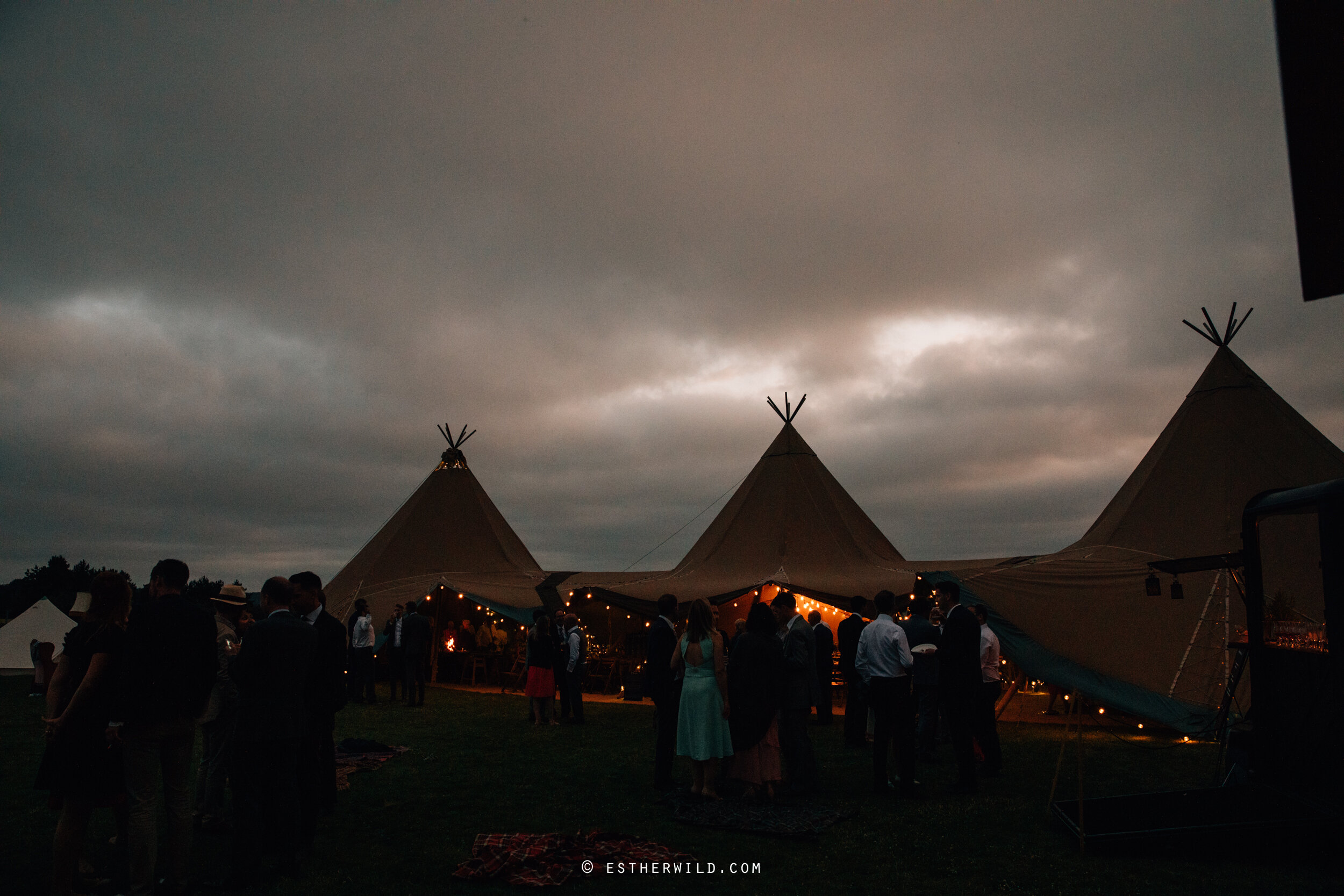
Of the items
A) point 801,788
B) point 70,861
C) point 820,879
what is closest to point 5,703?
point 70,861

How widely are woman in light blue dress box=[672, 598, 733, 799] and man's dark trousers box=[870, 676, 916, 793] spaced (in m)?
1.14

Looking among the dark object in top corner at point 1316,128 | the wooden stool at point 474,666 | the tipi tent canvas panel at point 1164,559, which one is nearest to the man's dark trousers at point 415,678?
the wooden stool at point 474,666

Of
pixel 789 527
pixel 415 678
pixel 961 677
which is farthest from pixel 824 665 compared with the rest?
pixel 415 678

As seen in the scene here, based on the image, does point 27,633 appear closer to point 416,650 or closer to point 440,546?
point 440,546

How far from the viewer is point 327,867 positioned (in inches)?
159

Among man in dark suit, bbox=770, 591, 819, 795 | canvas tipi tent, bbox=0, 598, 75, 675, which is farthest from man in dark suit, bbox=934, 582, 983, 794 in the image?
canvas tipi tent, bbox=0, 598, 75, 675

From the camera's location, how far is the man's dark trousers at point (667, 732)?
5.98 meters

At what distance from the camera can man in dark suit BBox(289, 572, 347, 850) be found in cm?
434

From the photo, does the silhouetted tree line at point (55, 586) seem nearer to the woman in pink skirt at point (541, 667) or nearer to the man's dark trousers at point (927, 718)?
the woman in pink skirt at point (541, 667)

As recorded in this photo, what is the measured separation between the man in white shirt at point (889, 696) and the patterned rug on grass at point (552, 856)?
213 centimetres

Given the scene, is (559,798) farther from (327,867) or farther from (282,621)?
(282,621)

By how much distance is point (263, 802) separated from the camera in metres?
3.79

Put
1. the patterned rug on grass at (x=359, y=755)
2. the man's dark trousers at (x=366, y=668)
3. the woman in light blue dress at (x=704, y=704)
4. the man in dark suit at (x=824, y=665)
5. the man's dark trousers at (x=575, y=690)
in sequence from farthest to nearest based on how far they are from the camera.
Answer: the man's dark trousers at (x=366, y=668) → the man's dark trousers at (x=575, y=690) → the man in dark suit at (x=824, y=665) → the patterned rug on grass at (x=359, y=755) → the woman in light blue dress at (x=704, y=704)

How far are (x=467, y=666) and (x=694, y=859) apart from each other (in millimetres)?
13488
